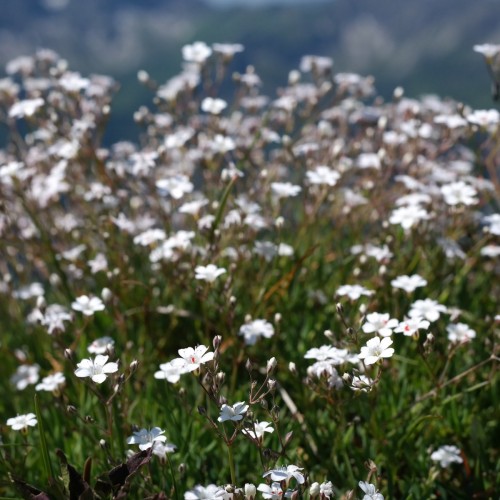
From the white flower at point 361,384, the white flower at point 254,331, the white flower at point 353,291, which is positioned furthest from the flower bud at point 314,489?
the white flower at point 353,291

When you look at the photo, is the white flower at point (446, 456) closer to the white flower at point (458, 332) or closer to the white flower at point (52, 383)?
the white flower at point (458, 332)

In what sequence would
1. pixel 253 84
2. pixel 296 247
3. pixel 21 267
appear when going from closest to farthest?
pixel 296 247 → pixel 21 267 → pixel 253 84

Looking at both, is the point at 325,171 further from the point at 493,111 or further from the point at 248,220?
the point at 493,111

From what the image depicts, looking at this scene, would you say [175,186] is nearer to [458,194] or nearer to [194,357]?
[458,194]

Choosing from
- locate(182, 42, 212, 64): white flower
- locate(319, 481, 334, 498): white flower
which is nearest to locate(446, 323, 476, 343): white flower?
locate(319, 481, 334, 498): white flower

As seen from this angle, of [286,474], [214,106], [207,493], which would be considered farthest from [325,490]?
[214,106]

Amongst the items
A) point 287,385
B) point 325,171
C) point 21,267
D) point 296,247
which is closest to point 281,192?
point 325,171
